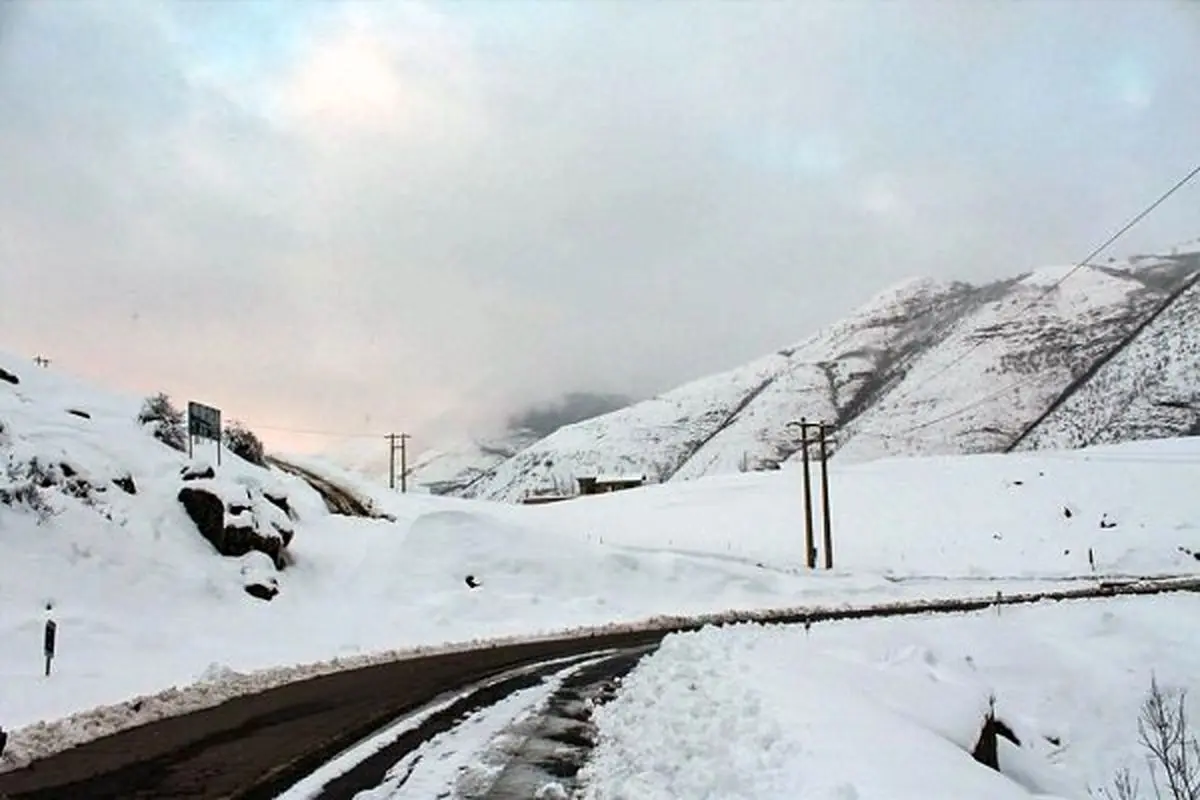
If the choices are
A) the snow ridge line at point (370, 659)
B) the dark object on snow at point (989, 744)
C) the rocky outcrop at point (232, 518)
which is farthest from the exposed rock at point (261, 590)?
the dark object on snow at point (989, 744)

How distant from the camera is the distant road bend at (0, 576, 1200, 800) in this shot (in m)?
8.61

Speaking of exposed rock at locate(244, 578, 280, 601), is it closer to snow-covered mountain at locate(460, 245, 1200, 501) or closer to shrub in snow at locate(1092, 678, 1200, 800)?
shrub in snow at locate(1092, 678, 1200, 800)

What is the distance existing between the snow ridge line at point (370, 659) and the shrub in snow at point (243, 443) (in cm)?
2509

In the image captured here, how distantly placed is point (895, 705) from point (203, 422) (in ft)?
90.1

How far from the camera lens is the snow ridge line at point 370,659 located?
1131 cm

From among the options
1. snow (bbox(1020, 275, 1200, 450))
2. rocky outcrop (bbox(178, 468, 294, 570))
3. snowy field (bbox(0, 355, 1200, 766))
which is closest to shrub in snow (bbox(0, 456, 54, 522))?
snowy field (bbox(0, 355, 1200, 766))

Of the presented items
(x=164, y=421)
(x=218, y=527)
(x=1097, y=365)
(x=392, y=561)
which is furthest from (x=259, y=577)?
(x=1097, y=365)

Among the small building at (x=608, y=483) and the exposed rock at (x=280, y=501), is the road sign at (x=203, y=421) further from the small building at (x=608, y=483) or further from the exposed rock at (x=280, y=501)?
the small building at (x=608, y=483)

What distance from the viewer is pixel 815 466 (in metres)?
90.1

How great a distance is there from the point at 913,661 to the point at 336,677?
970 cm

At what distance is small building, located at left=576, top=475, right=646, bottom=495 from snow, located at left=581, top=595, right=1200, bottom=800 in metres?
84.0

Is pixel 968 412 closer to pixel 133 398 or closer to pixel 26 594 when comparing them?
pixel 133 398

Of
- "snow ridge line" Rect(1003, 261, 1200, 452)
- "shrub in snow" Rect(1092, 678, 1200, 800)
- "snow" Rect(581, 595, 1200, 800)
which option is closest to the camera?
"snow" Rect(581, 595, 1200, 800)

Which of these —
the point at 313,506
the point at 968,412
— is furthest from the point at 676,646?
the point at 968,412
